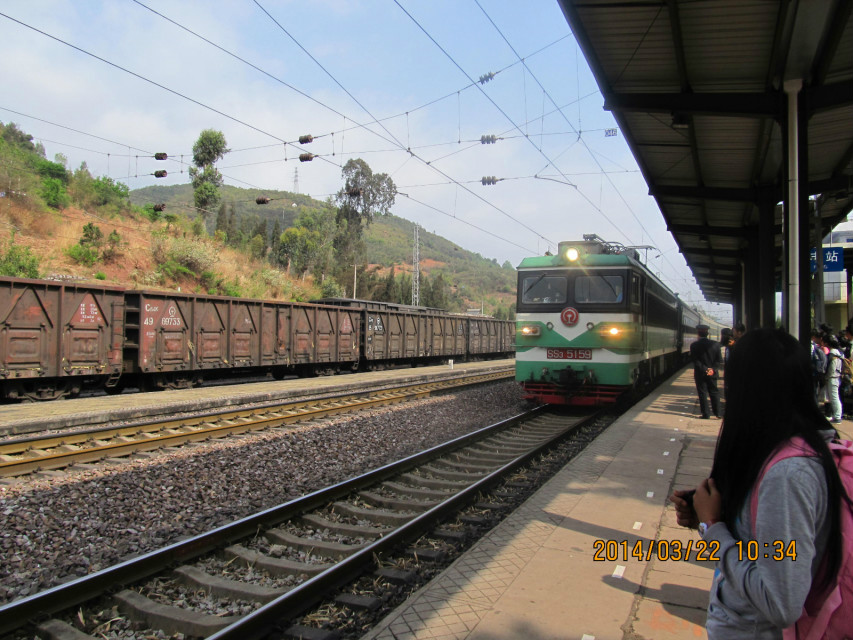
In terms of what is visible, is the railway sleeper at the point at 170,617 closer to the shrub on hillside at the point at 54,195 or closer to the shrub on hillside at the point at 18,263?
the shrub on hillside at the point at 18,263

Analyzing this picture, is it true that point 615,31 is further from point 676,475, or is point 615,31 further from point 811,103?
point 676,475

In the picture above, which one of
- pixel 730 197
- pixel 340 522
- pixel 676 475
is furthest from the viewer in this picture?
pixel 730 197

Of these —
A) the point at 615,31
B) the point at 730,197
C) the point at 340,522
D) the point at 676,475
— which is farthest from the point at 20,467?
the point at 730,197

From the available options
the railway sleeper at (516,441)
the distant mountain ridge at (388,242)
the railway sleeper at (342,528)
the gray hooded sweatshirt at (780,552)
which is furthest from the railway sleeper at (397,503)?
the distant mountain ridge at (388,242)

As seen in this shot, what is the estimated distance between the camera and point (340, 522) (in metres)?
5.36

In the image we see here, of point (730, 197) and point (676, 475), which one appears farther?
point (730, 197)

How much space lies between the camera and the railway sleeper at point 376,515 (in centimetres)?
529

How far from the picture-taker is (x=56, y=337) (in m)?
13.4

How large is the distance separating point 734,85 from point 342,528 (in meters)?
7.88

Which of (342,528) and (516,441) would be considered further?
(516,441)

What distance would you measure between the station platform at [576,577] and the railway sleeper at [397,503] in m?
0.91

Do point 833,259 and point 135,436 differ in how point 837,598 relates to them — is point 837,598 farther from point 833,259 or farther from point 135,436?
point 833,259

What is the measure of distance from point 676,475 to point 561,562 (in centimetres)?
316

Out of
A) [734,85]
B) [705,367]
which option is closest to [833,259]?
[705,367]
